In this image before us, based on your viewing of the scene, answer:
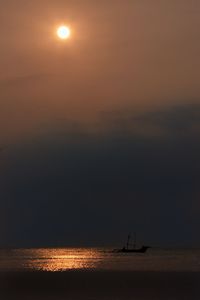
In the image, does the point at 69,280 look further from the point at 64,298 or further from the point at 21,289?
the point at 64,298

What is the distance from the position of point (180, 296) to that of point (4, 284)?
974 inches

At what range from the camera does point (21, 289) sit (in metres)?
69.3

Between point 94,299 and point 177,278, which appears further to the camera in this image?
point 177,278

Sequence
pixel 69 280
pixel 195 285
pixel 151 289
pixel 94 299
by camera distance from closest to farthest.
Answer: pixel 94 299, pixel 151 289, pixel 195 285, pixel 69 280

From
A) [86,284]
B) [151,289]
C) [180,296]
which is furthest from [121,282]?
[180,296]

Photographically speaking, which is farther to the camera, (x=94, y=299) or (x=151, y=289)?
(x=151, y=289)

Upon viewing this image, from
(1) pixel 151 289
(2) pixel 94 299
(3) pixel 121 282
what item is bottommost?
(2) pixel 94 299

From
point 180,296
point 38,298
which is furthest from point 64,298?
point 180,296

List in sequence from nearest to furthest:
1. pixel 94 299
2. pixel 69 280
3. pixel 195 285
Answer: pixel 94 299 → pixel 195 285 → pixel 69 280

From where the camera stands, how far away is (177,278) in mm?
84062

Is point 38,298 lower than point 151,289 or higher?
lower

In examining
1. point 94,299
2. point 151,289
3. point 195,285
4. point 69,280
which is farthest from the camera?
point 69,280

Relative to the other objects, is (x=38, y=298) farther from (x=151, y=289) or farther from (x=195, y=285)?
(x=195, y=285)

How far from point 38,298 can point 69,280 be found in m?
24.7
